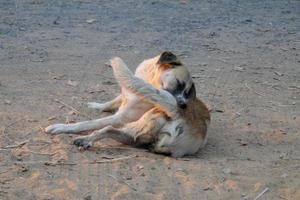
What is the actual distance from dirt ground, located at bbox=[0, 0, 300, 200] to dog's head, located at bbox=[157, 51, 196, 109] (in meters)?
0.54

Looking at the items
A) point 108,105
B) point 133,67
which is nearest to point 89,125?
point 108,105

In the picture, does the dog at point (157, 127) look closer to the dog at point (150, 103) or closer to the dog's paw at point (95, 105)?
the dog at point (150, 103)

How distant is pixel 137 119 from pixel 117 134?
1.19ft

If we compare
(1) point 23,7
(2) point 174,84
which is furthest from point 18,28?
(2) point 174,84

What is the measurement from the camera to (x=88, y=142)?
5.27m

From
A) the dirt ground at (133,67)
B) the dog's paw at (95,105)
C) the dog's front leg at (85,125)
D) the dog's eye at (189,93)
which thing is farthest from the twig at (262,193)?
the dog's paw at (95,105)

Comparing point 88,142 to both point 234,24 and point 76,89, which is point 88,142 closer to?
point 76,89

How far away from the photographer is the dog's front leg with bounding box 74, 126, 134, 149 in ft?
17.2

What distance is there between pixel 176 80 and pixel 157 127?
2.03 ft

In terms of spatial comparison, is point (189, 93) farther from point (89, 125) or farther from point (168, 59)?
point (89, 125)

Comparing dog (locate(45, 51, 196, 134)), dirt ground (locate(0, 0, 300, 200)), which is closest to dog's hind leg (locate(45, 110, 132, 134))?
dog (locate(45, 51, 196, 134))

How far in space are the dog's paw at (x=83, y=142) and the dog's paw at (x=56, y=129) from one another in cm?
35

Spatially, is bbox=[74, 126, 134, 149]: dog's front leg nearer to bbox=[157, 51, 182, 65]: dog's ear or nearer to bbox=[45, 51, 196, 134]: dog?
bbox=[45, 51, 196, 134]: dog

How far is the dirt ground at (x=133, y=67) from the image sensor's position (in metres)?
4.70
